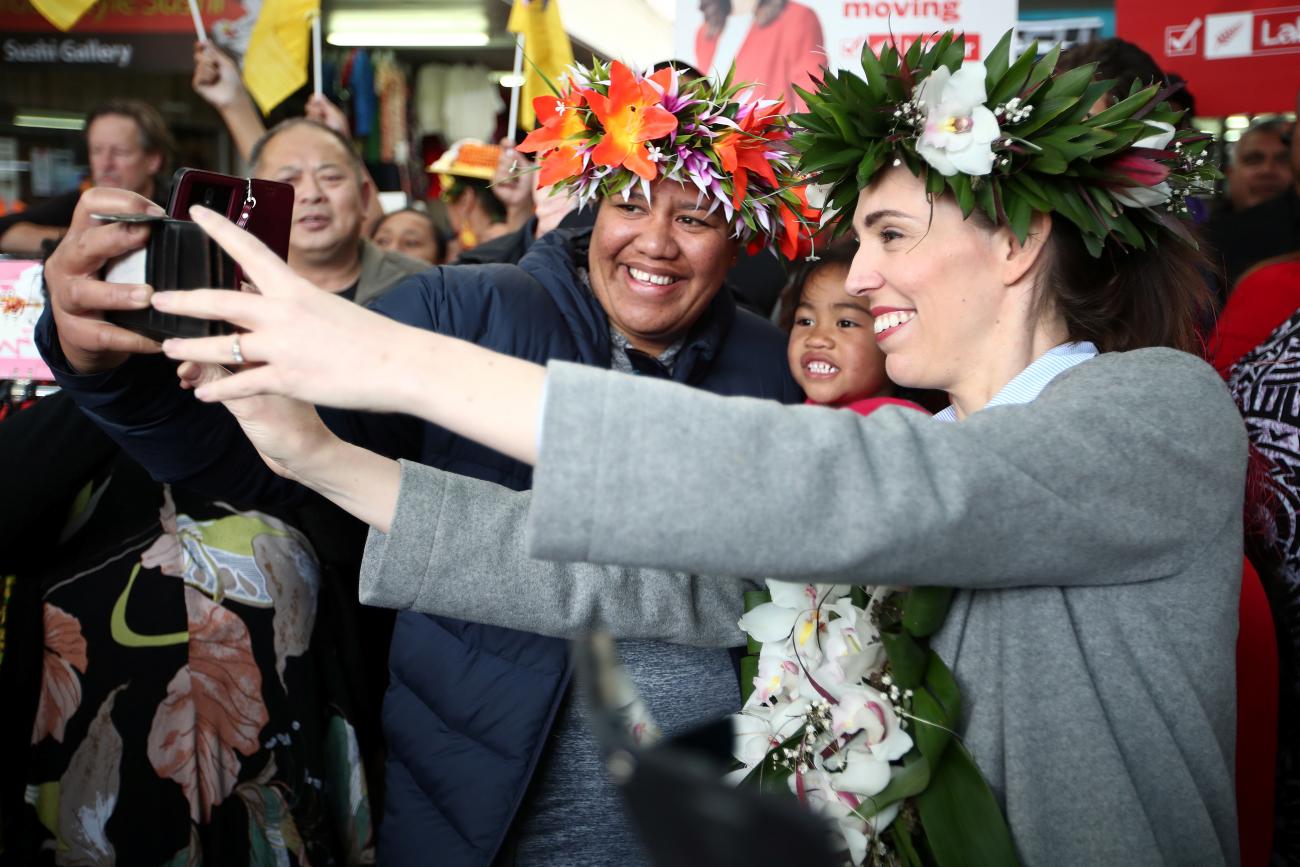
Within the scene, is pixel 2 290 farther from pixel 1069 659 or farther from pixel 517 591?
pixel 1069 659

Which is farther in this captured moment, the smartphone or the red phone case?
the red phone case

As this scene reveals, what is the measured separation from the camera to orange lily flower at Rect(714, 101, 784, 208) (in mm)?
2385

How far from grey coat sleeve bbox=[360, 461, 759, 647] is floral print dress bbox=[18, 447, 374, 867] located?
3.10 ft

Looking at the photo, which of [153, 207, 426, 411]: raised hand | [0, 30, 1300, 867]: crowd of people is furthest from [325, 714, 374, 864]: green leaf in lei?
[153, 207, 426, 411]: raised hand

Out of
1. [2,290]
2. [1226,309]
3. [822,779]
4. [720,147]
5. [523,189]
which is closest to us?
[822,779]

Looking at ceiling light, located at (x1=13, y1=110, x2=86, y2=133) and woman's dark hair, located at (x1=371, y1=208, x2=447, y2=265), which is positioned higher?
ceiling light, located at (x1=13, y1=110, x2=86, y2=133)

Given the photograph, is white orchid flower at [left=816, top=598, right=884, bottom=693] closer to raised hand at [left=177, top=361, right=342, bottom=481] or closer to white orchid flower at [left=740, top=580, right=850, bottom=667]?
white orchid flower at [left=740, top=580, right=850, bottom=667]

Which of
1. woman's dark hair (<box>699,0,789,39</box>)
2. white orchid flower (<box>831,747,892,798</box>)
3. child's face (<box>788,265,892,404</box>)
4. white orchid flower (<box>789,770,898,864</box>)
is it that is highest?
woman's dark hair (<box>699,0,789,39</box>)

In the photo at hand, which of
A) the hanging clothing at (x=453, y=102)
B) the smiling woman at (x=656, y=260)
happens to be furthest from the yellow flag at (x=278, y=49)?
the hanging clothing at (x=453, y=102)

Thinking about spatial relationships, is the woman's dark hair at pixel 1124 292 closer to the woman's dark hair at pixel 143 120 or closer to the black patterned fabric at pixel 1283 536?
the black patterned fabric at pixel 1283 536

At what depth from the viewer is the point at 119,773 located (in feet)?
7.30

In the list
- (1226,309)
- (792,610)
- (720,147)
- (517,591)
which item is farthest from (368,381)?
(1226,309)

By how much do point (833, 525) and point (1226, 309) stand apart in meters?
2.01

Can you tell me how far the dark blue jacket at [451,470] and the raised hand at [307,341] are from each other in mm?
753
